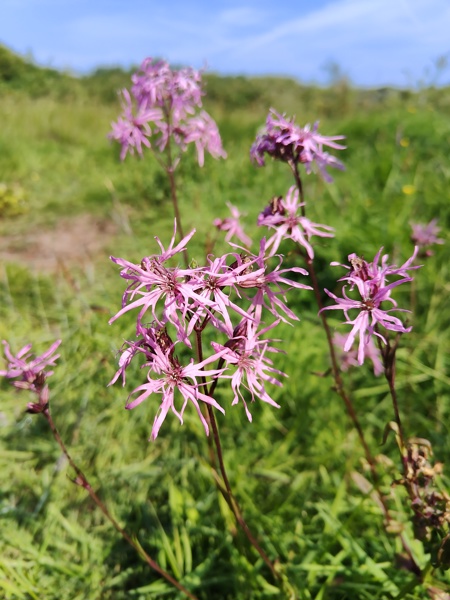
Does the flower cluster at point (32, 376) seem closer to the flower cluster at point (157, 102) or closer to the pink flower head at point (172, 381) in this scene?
the pink flower head at point (172, 381)

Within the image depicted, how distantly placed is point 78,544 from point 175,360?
149 centimetres

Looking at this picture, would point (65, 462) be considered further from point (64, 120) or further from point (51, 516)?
point (64, 120)

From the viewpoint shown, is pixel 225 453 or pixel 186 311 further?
pixel 225 453

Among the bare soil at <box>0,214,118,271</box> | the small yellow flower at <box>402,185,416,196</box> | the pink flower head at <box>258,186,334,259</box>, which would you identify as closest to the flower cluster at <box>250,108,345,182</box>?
the pink flower head at <box>258,186,334,259</box>

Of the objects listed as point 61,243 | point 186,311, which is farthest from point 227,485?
point 61,243

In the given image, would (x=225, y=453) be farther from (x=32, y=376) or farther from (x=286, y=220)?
(x=286, y=220)

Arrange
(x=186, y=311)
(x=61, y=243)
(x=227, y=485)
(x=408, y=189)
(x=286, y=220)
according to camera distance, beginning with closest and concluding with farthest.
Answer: (x=186, y=311)
(x=227, y=485)
(x=286, y=220)
(x=408, y=189)
(x=61, y=243)

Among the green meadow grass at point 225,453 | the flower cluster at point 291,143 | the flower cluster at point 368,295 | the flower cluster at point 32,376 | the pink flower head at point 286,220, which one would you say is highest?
the flower cluster at point 291,143

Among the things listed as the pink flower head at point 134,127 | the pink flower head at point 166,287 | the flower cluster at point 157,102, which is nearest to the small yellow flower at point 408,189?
the flower cluster at point 157,102

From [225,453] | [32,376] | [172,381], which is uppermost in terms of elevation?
[172,381]

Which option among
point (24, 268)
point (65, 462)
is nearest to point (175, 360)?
point (65, 462)

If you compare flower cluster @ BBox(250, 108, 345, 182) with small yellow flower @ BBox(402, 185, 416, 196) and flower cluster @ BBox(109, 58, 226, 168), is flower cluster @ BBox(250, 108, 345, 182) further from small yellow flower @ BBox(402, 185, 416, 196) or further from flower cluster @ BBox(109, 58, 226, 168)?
small yellow flower @ BBox(402, 185, 416, 196)

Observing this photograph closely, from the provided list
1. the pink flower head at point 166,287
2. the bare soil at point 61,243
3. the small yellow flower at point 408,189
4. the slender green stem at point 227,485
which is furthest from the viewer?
the bare soil at point 61,243

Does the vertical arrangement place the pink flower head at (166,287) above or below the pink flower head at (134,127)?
below
